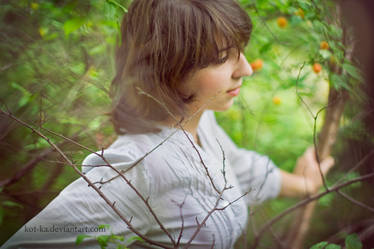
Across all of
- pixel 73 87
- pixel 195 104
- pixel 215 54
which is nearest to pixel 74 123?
pixel 73 87

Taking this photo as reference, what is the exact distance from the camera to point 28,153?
1.07 meters

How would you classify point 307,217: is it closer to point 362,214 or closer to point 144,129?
point 362,214

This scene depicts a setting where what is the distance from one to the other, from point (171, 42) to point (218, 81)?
21 cm

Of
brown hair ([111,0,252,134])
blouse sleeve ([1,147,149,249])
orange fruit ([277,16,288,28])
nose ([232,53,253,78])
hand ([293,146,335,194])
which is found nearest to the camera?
blouse sleeve ([1,147,149,249])

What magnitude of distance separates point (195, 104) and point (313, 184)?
96 centimetres

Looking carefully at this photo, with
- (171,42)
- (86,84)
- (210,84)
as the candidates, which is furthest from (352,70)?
(86,84)

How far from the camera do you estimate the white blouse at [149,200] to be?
34.4 inches

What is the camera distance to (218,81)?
103 cm

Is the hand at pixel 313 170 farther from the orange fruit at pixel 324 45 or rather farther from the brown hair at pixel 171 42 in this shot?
the brown hair at pixel 171 42

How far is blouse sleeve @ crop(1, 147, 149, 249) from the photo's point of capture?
0.87 m

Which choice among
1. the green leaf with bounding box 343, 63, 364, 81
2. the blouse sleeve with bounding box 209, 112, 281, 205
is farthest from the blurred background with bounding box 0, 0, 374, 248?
the blouse sleeve with bounding box 209, 112, 281, 205

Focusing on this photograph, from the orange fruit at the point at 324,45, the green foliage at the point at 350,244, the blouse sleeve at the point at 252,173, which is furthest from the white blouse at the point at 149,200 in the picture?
the orange fruit at the point at 324,45

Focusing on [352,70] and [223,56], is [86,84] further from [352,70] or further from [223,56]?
[352,70]

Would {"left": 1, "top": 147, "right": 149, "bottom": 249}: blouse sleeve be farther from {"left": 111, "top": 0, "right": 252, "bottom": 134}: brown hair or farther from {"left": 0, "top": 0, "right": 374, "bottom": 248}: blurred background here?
{"left": 111, "top": 0, "right": 252, "bottom": 134}: brown hair
